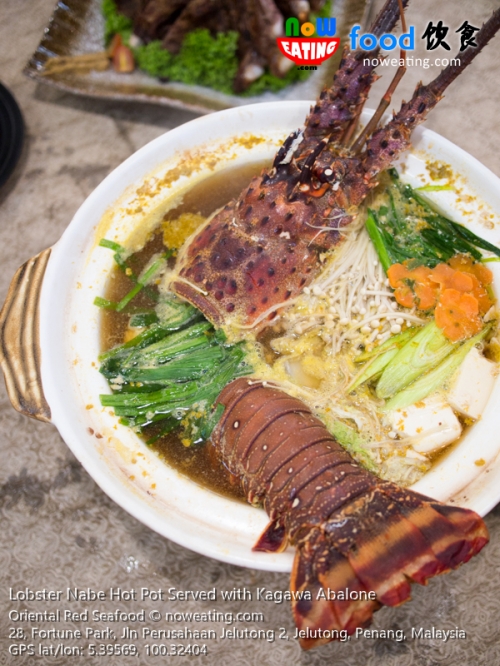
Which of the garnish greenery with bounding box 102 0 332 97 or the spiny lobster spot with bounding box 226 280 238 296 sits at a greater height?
the garnish greenery with bounding box 102 0 332 97

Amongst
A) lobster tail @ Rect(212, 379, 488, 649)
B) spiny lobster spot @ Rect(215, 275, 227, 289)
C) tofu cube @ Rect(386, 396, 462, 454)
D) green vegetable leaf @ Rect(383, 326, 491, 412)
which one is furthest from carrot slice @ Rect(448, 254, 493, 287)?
spiny lobster spot @ Rect(215, 275, 227, 289)

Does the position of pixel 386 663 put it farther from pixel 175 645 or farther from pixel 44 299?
pixel 44 299

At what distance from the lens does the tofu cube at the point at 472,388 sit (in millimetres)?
2652

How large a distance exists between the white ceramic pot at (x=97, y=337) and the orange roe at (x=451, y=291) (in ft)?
0.58

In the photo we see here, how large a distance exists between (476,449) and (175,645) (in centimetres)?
197

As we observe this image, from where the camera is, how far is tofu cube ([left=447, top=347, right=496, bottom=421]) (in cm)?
265

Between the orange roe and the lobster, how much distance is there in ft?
1.64

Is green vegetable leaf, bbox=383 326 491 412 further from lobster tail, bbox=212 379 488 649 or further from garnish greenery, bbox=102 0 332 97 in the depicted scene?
garnish greenery, bbox=102 0 332 97

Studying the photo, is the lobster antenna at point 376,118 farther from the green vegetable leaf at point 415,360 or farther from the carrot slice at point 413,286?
the green vegetable leaf at point 415,360

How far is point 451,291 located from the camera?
272 cm

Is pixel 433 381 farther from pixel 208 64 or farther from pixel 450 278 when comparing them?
pixel 208 64

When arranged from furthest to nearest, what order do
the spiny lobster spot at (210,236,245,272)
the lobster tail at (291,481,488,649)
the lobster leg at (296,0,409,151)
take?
the spiny lobster spot at (210,236,245,272) < the lobster leg at (296,0,409,151) < the lobster tail at (291,481,488,649)

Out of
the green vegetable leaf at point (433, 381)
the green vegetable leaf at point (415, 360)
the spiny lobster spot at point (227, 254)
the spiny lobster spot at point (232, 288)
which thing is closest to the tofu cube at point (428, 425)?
the green vegetable leaf at point (433, 381)

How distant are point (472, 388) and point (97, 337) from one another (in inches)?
84.8
